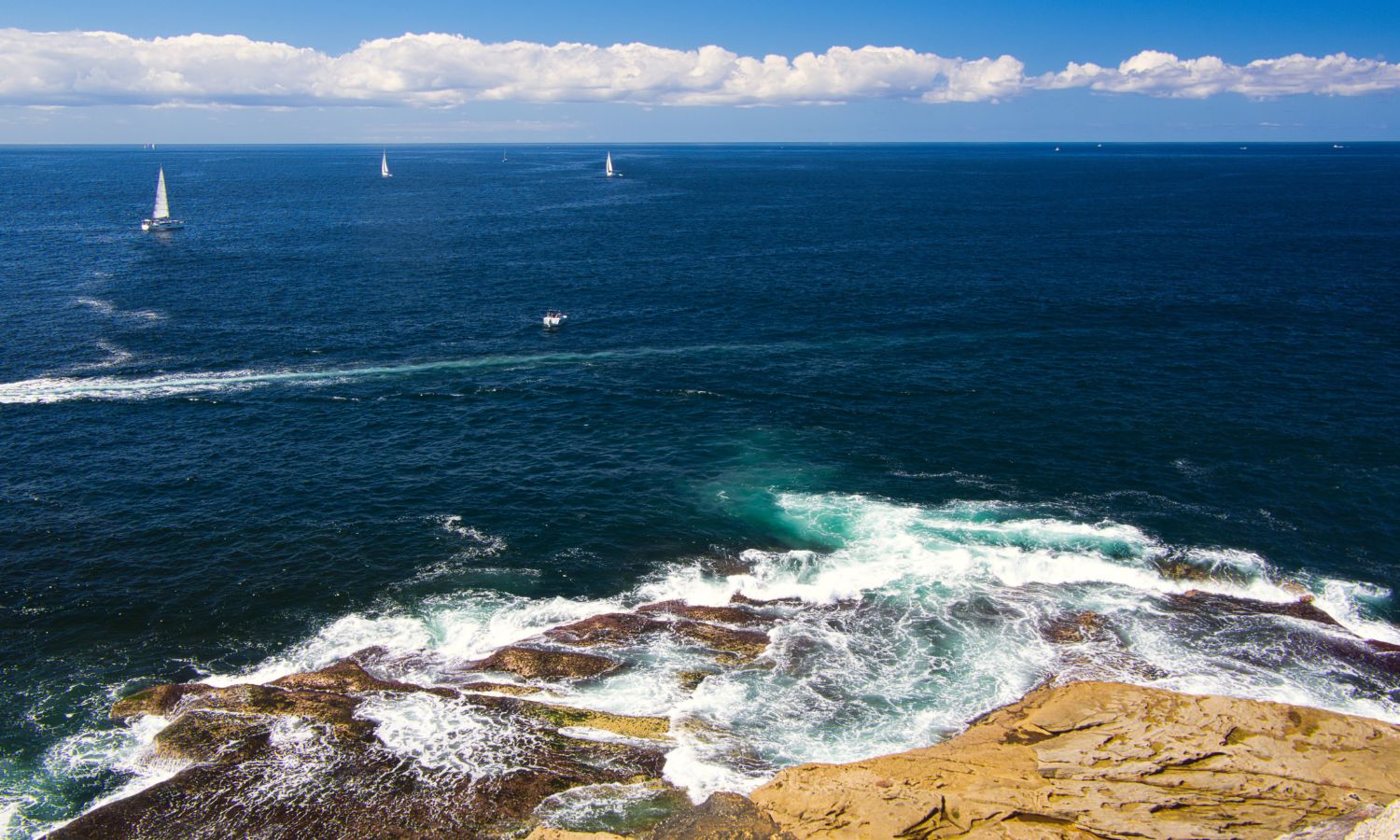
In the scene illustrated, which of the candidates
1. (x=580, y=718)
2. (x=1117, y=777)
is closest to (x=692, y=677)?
(x=580, y=718)

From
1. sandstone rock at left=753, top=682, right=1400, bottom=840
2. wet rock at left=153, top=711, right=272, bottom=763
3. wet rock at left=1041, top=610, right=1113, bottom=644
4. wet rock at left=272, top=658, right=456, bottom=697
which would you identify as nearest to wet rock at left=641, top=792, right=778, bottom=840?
sandstone rock at left=753, top=682, right=1400, bottom=840

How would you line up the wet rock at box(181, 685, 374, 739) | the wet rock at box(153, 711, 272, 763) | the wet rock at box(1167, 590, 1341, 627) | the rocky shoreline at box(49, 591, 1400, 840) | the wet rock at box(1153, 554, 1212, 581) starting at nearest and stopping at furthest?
the rocky shoreline at box(49, 591, 1400, 840), the wet rock at box(153, 711, 272, 763), the wet rock at box(181, 685, 374, 739), the wet rock at box(1167, 590, 1341, 627), the wet rock at box(1153, 554, 1212, 581)

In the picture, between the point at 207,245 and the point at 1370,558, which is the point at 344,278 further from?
the point at 1370,558

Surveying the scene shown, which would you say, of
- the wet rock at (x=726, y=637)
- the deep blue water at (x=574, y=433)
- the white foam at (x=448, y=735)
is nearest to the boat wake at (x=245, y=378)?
the deep blue water at (x=574, y=433)

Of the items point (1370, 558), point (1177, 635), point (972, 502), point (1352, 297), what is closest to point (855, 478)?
point (972, 502)

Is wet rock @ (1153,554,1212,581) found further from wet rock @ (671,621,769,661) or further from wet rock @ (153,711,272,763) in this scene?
wet rock @ (153,711,272,763)

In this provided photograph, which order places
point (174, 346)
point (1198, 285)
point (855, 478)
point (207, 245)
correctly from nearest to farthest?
point (855, 478) → point (174, 346) → point (1198, 285) → point (207, 245)

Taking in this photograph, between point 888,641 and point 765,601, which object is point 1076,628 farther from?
point 765,601
